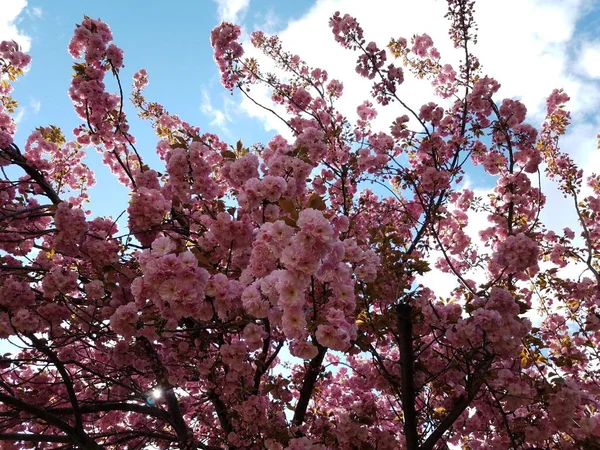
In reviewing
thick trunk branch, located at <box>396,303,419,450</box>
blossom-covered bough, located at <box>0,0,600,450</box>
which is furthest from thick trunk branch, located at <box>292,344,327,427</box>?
thick trunk branch, located at <box>396,303,419,450</box>

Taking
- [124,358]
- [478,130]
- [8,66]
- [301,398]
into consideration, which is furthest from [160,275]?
[8,66]

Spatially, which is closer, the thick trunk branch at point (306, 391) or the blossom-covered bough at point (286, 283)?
the blossom-covered bough at point (286, 283)

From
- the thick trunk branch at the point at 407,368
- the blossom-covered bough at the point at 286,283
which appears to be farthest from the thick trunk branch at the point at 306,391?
the thick trunk branch at the point at 407,368

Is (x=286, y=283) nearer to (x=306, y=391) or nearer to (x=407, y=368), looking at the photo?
(x=407, y=368)

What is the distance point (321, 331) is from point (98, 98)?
4.26m

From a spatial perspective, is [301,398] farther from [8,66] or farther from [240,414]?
[8,66]

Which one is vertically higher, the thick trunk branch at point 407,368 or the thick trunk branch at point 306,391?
the thick trunk branch at point 306,391

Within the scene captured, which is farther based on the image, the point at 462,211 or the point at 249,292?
the point at 462,211

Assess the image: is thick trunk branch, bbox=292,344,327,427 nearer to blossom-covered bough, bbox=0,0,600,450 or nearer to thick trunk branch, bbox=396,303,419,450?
blossom-covered bough, bbox=0,0,600,450

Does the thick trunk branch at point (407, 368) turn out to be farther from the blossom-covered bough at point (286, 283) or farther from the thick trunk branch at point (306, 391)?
the thick trunk branch at point (306, 391)

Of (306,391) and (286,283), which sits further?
(306,391)

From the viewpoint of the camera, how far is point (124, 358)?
4.38 meters

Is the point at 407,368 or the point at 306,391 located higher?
the point at 306,391

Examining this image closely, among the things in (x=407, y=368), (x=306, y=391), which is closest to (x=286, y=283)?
(x=407, y=368)
